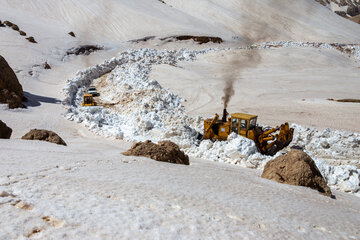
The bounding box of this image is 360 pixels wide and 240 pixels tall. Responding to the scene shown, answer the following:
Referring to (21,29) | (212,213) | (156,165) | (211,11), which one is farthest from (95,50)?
(212,213)

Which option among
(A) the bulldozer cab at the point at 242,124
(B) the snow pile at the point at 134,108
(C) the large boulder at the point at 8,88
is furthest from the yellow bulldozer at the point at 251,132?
(C) the large boulder at the point at 8,88

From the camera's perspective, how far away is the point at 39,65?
21.8 metres

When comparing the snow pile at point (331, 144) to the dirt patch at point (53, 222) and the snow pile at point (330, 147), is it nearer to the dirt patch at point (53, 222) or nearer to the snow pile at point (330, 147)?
the snow pile at point (330, 147)

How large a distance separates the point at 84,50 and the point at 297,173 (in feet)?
85.9

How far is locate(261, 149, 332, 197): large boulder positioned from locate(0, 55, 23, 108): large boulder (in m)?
10.6

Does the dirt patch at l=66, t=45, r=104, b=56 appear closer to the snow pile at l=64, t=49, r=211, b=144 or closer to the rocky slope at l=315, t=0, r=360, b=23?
the snow pile at l=64, t=49, r=211, b=144

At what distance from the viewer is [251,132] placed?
9766 millimetres

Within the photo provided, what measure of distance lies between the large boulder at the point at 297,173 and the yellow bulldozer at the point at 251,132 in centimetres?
363

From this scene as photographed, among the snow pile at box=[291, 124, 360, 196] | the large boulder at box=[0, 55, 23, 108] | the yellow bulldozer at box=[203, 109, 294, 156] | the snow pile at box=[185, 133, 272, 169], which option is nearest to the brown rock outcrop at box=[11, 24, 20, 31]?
the large boulder at box=[0, 55, 23, 108]

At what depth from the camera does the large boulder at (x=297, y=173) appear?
564 centimetres

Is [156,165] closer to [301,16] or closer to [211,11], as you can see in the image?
[211,11]

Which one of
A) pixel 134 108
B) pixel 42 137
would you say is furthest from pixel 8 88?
pixel 42 137

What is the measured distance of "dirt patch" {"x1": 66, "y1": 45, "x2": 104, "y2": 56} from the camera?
27036 millimetres

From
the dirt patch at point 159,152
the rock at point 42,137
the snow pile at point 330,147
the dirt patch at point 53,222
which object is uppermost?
the snow pile at point 330,147
